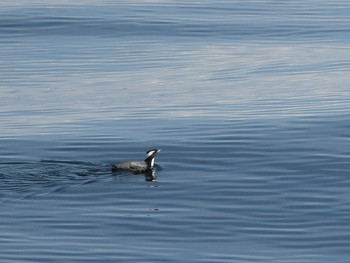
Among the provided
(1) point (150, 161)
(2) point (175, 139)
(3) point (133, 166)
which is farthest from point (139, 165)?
(2) point (175, 139)

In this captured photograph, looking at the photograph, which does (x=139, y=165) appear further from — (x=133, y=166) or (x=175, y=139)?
(x=175, y=139)

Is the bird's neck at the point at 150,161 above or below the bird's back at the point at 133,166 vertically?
above

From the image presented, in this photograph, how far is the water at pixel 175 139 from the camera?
17016 millimetres

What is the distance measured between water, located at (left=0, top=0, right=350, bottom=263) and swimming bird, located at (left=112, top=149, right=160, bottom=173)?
254 millimetres

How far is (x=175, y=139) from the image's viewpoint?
25.4 m

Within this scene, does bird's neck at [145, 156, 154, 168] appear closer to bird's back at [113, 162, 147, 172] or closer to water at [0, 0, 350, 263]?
bird's back at [113, 162, 147, 172]

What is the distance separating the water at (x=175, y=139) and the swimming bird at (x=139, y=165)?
254mm

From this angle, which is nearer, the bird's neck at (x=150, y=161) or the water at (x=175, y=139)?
the water at (x=175, y=139)

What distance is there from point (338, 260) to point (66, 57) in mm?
25579

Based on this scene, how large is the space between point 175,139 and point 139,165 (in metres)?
3.73

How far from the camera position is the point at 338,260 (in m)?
15.8

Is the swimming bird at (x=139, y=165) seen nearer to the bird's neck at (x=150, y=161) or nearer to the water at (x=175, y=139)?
the bird's neck at (x=150, y=161)

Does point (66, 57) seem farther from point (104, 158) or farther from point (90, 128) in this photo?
point (104, 158)

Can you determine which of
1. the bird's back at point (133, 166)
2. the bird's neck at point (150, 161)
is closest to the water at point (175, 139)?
the bird's back at point (133, 166)
